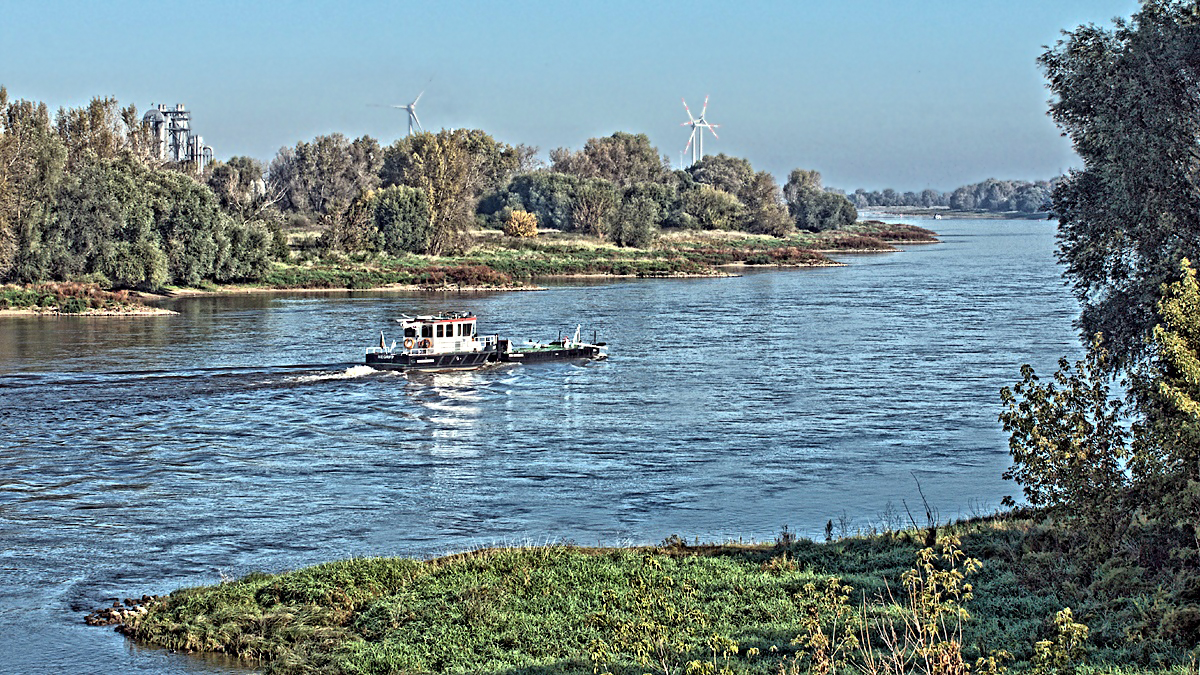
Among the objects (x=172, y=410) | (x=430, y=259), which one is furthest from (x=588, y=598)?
(x=430, y=259)

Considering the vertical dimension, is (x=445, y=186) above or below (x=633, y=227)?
above

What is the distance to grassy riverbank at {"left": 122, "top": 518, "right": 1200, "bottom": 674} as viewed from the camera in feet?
39.3

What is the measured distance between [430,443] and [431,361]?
13.4 m

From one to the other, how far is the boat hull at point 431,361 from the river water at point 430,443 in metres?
0.78

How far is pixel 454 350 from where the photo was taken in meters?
43.0

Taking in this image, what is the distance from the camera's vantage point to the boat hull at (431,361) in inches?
1617

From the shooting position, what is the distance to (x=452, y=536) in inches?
798

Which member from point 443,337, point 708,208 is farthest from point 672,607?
point 708,208

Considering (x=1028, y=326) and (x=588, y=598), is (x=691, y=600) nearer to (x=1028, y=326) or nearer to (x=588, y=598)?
(x=588, y=598)

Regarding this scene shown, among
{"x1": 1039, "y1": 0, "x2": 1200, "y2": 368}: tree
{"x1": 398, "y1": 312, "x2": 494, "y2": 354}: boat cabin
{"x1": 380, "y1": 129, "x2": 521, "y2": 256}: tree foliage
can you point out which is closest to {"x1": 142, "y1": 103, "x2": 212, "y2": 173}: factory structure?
{"x1": 380, "y1": 129, "x2": 521, "y2": 256}: tree foliage

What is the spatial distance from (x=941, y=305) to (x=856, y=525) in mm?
43682

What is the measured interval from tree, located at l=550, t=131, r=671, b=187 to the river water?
371 ft

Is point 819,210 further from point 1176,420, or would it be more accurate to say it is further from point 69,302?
point 1176,420

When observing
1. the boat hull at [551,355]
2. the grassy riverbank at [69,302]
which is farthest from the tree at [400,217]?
the boat hull at [551,355]
